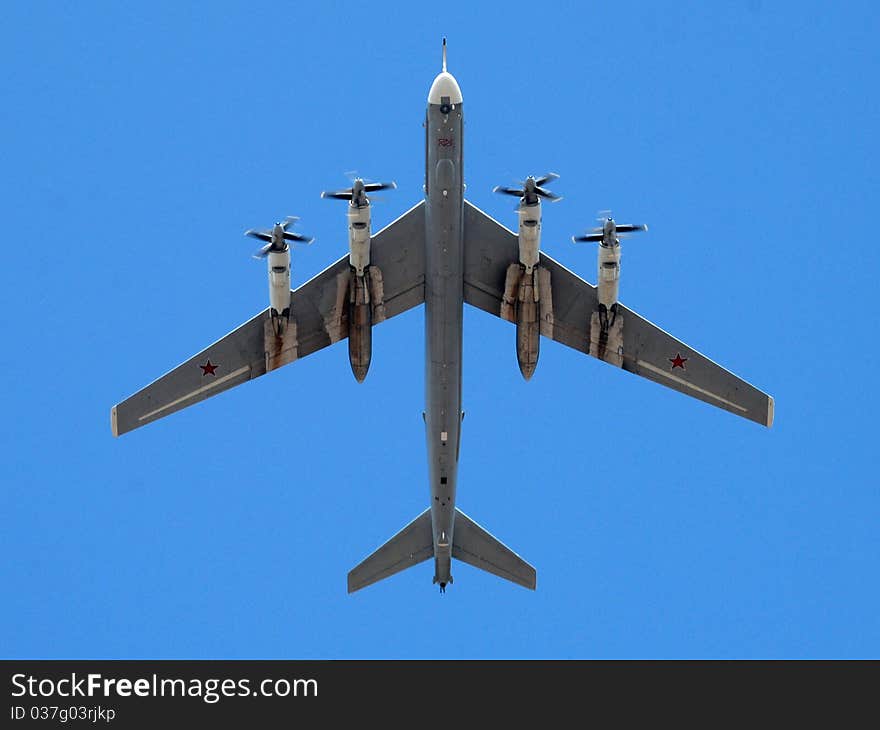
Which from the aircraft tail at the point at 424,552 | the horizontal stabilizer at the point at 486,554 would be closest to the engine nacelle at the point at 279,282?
the aircraft tail at the point at 424,552

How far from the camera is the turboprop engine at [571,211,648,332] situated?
44.2 meters

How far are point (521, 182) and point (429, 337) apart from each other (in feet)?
16.1

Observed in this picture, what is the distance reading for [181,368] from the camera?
4675 centimetres

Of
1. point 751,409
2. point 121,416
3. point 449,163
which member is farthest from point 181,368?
point 751,409

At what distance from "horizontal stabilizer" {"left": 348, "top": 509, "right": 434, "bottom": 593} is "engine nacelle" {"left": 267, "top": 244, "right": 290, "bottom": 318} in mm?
7993

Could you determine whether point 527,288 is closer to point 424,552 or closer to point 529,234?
point 529,234

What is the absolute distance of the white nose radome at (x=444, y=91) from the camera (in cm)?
4166

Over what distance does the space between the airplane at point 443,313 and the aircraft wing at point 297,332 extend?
0.03m

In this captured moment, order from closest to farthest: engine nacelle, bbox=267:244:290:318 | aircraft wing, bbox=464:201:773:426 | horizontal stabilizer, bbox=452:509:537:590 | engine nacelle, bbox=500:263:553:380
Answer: engine nacelle, bbox=267:244:290:318 → engine nacelle, bbox=500:263:553:380 → aircraft wing, bbox=464:201:773:426 → horizontal stabilizer, bbox=452:509:537:590

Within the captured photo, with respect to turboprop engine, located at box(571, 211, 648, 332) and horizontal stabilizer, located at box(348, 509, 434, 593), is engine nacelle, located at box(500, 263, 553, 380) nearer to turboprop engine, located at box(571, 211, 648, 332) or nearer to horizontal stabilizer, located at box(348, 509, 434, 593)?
turboprop engine, located at box(571, 211, 648, 332)

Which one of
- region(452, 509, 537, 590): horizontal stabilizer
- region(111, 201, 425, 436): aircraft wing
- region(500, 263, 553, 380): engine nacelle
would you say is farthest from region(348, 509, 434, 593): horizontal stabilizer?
region(111, 201, 425, 436): aircraft wing

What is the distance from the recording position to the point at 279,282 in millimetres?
44500

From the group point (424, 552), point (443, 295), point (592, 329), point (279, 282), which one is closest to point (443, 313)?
point (443, 295)

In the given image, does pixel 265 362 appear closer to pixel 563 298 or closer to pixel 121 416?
pixel 121 416
